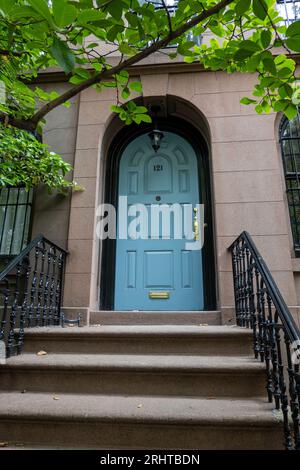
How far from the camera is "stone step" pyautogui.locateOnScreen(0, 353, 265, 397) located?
101 inches

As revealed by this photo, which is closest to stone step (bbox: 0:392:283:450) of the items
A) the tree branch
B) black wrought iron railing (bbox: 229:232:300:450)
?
black wrought iron railing (bbox: 229:232:300:450)

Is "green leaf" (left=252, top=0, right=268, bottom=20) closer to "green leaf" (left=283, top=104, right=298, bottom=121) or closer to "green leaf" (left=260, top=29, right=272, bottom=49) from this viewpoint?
"green leaf" (left=260, top=29, right=272, bottom=49)

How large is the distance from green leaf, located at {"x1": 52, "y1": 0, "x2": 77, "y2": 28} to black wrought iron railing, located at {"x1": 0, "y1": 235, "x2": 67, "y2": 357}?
2305 mm

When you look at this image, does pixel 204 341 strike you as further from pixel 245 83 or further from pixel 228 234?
pixel 245 83

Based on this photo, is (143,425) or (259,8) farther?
(143,425)

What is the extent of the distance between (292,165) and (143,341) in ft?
10.6

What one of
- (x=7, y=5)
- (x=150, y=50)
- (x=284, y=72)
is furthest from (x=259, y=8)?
(x=7, y=5)

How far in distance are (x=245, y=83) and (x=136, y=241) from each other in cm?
280

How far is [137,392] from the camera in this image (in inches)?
103

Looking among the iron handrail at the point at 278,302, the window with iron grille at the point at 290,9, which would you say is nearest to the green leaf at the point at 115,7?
the iron handrail at the point at 278,302

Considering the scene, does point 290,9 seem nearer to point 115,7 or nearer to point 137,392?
point 115,7

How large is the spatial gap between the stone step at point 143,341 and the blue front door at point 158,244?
1.32 metres

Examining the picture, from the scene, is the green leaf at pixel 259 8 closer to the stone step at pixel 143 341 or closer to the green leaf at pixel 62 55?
the green leaf at pixel 62 55
